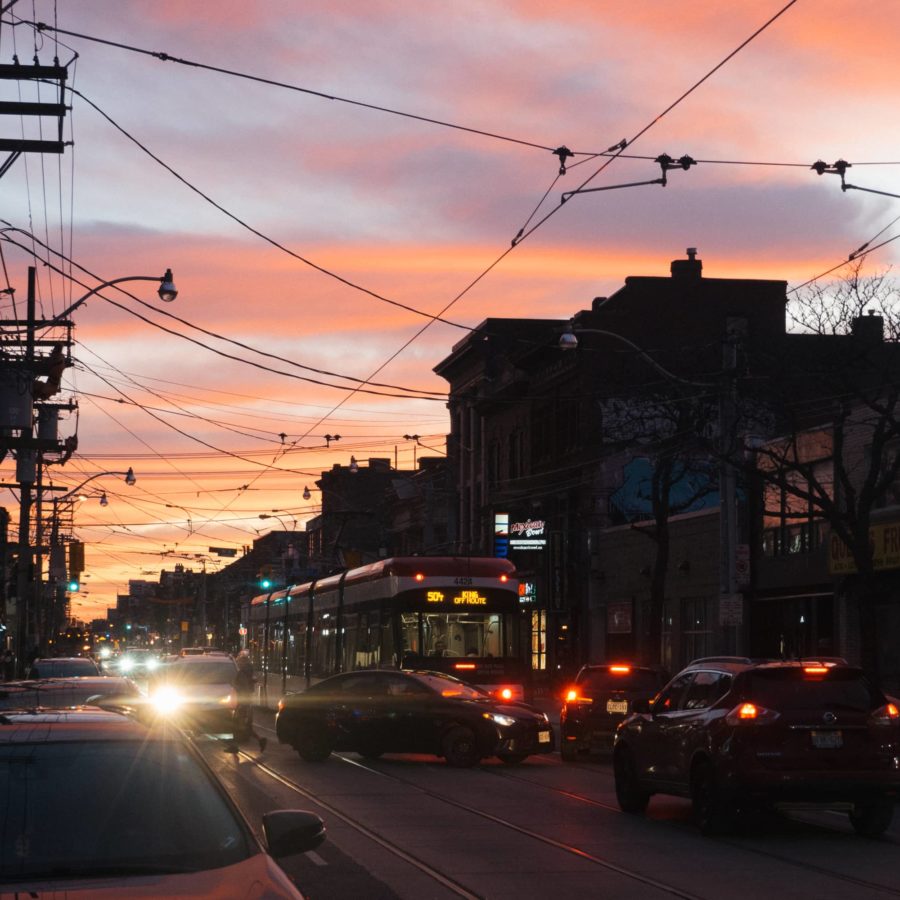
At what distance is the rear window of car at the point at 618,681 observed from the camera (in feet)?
89.8

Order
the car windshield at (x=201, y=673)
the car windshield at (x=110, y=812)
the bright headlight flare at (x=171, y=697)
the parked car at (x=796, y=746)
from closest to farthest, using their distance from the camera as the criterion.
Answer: the car windshield at (x=110, y=812)
the parked car at (x=796, y=746)
the bright headlight flare at (x=171, y=697)
the car windshield at (x=201, y=673)

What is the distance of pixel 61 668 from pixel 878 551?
702 inches

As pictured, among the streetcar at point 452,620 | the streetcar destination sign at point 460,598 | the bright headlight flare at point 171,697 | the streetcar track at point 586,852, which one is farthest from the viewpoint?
the streetcar destination sign at point 460,598

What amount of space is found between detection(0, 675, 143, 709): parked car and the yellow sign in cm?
2090

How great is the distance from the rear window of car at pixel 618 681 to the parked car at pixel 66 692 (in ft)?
35.0

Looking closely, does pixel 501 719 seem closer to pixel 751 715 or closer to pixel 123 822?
pixel 751 715

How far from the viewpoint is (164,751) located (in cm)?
704

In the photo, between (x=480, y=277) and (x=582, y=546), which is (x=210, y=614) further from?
(x=480, y=277)

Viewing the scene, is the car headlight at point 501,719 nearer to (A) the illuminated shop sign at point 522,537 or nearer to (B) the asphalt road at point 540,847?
(B) the asphalt road at point 540,847

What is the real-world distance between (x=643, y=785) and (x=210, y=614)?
587ft

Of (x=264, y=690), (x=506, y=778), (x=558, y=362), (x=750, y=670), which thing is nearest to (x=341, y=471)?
(x=558, y=362)

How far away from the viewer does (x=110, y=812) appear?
6508 mm

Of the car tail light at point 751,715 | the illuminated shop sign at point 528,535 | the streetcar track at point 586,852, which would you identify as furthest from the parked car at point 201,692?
the illuminated shop sign at point 528,535

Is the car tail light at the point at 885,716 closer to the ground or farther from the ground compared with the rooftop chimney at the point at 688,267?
closer to the ground
